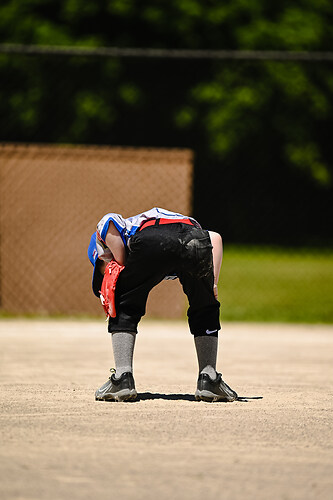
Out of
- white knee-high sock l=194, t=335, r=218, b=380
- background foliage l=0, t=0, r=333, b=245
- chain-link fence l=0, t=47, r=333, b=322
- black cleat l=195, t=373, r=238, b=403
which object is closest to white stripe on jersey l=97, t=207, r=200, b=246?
white knee-high sock l=194, t=335, r=218, b=380

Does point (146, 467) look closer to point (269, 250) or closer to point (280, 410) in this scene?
point (280, 410)

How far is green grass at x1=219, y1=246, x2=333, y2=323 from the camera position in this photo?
1110cm

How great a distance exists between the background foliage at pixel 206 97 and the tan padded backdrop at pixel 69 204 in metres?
7.93

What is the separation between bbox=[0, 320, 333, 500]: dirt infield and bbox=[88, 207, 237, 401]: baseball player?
0.17 meters

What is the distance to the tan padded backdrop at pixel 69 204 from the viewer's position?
10102mm

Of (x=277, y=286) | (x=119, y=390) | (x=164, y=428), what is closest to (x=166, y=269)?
(x=119, y=390)

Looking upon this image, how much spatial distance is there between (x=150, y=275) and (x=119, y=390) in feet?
2.08

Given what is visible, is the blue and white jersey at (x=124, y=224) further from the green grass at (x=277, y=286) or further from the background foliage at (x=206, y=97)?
the background foliage at (x=206, y=97)

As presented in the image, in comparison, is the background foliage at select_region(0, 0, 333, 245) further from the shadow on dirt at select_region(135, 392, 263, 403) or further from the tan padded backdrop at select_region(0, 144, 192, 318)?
the shadow on dirt at select_region(135, 392, 263, 403)

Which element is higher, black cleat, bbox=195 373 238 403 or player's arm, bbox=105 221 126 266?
player's arm, bbox=105 221 126 266

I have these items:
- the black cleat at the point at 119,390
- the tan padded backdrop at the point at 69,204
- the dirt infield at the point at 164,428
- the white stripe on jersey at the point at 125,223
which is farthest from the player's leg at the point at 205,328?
the tan padded backdrop at the point at 69,204

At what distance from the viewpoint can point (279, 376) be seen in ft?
22.2

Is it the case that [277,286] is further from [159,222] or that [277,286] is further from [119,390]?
[119,390]

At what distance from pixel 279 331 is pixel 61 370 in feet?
10.8
